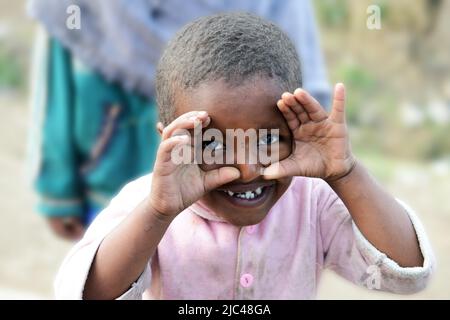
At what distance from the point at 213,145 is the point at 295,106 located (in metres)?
0.14

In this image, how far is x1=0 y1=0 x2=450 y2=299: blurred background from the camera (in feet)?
13.6

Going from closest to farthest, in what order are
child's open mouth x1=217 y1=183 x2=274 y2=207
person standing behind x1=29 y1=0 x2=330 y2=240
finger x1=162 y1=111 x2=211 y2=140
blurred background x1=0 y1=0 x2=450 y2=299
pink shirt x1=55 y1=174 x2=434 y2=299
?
finger x1=162 y1=111 x2=211 y2=140
child's open mouth x1=217 y1=183 x2=274 y2=207
pink shirt x1=55 y1=174 x2=434 y2=299
person standing behind x1=29 y1=0 x2=330 y2=240
blurred background x1=0 y1=0 x2=450 y2=299

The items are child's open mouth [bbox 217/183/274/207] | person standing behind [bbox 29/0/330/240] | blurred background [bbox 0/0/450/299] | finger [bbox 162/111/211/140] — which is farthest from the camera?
blurred background [bbox 0/0/450/299]

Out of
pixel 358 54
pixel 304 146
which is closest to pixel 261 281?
pixel 304 146

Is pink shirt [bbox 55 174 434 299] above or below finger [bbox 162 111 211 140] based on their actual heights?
below

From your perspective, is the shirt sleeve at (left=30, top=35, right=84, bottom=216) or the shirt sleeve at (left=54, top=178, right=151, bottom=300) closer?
the shirt sleeve at (left=54, top=178, right=151, bottom=300)

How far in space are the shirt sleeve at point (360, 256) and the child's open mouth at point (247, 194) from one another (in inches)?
6.7

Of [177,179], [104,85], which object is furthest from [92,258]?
[104,85]

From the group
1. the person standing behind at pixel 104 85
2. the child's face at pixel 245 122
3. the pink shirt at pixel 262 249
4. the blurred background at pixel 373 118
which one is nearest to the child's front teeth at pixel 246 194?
the child's face at pixel 245 122

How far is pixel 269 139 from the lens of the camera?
4.37ft

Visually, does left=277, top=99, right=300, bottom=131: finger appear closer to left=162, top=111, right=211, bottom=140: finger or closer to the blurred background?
left=162, top=111, right=211, bottom=140: finger

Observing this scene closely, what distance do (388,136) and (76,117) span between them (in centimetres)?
305

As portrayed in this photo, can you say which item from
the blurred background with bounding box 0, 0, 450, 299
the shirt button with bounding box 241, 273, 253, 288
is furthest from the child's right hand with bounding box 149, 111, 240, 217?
the blurred background with bounding box 0, 0, 450, 299
